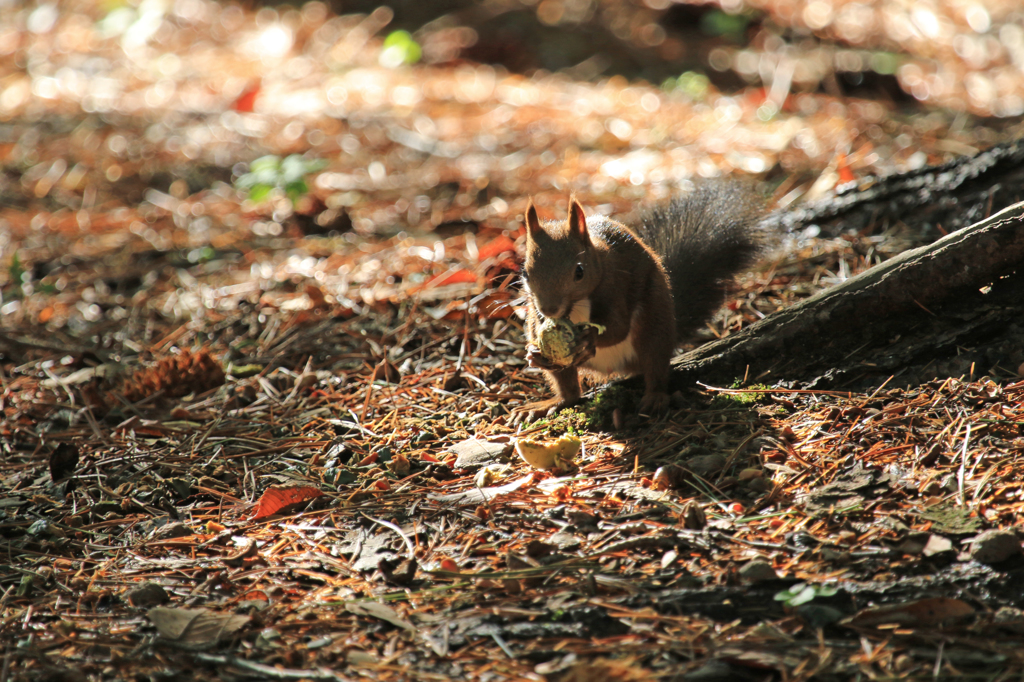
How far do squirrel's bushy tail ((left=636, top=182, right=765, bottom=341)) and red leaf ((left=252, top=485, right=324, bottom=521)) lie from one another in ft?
3.87

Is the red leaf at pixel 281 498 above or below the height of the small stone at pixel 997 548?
below

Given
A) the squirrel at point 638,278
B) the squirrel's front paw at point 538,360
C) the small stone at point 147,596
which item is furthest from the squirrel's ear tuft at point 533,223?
the small stone at point 147,596

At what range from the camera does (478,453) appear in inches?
85.3

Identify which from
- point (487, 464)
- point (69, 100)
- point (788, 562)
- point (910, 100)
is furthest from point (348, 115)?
point (788, 562)

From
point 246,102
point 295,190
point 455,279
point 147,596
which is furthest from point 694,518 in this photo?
point 246,102

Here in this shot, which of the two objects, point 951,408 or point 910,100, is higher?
point 910,100

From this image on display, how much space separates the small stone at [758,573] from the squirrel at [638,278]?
77 cm

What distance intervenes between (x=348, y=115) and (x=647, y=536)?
4390mm

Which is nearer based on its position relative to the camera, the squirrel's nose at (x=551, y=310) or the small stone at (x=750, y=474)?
the small stone at (x=750, y=474)

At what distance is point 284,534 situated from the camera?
1849 millimetres

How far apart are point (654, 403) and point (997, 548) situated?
0.96 metres

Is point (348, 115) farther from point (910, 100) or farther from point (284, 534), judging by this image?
point (284, 534)

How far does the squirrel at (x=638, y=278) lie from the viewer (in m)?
2.27

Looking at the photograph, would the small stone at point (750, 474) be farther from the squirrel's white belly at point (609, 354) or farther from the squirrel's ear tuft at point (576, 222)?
the squirrel's ear tuft at point (576, 222)
